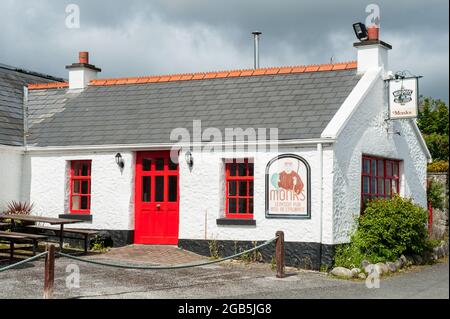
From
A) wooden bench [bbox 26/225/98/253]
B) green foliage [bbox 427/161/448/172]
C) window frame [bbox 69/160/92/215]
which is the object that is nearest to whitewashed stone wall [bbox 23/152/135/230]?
window frame [bbox 69/160/92/215]

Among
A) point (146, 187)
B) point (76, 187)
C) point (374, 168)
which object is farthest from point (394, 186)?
point (76, 187)

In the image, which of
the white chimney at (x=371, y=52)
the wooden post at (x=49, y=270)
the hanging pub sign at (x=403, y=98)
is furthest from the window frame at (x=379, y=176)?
the wooden post at (x=49, y=270)

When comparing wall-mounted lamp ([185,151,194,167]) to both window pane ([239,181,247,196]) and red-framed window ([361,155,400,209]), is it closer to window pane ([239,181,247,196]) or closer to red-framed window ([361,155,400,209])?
window pane ([239,181,247,196])

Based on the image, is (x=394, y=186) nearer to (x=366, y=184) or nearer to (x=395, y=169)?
(x=395, y=169)

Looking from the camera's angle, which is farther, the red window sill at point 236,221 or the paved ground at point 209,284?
the red window sill at point 236,221

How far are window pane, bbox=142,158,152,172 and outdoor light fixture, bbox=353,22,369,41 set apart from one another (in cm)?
636

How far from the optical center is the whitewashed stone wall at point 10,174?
57.8 feet

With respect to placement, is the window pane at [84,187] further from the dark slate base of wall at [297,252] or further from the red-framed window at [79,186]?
the dark slate base of wall at [297,252]

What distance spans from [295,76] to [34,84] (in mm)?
9136

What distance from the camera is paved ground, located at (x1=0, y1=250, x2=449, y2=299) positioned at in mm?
10828

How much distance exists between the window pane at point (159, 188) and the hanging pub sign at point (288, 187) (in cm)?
306
